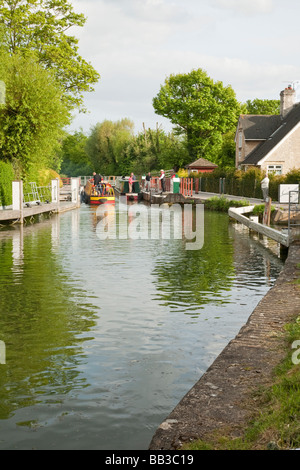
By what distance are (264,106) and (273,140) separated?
1577 inches

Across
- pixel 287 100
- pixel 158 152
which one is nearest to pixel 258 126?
pixel 287 100

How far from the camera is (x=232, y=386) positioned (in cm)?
599

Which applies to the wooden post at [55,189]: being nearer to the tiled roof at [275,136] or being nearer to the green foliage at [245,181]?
the green foliage at [245,181]

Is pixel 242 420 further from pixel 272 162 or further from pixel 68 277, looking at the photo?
pixel 272 162

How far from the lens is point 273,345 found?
7340 mm

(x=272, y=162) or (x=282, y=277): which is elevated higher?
(x=272, y=162)

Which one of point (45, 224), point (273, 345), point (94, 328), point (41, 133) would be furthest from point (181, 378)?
point (41, 133)

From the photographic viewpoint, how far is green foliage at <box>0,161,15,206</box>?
28609 millimetres

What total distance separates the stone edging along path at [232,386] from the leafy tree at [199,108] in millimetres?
69995

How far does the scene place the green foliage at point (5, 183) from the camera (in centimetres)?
2861

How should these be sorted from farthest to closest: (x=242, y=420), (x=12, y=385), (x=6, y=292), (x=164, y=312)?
(x=6, y=292)
(x=164, y=312)
(x=12, y=385)
(x=242, y=420)

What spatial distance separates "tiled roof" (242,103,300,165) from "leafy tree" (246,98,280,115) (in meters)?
32.5

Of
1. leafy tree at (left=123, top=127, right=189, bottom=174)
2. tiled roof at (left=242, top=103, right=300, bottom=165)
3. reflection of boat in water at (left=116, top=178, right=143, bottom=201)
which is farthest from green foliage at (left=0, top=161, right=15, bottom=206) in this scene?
leafy tree at (left=123, top=127, right=189, bottom=174)

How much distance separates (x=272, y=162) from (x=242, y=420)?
48.7 m
